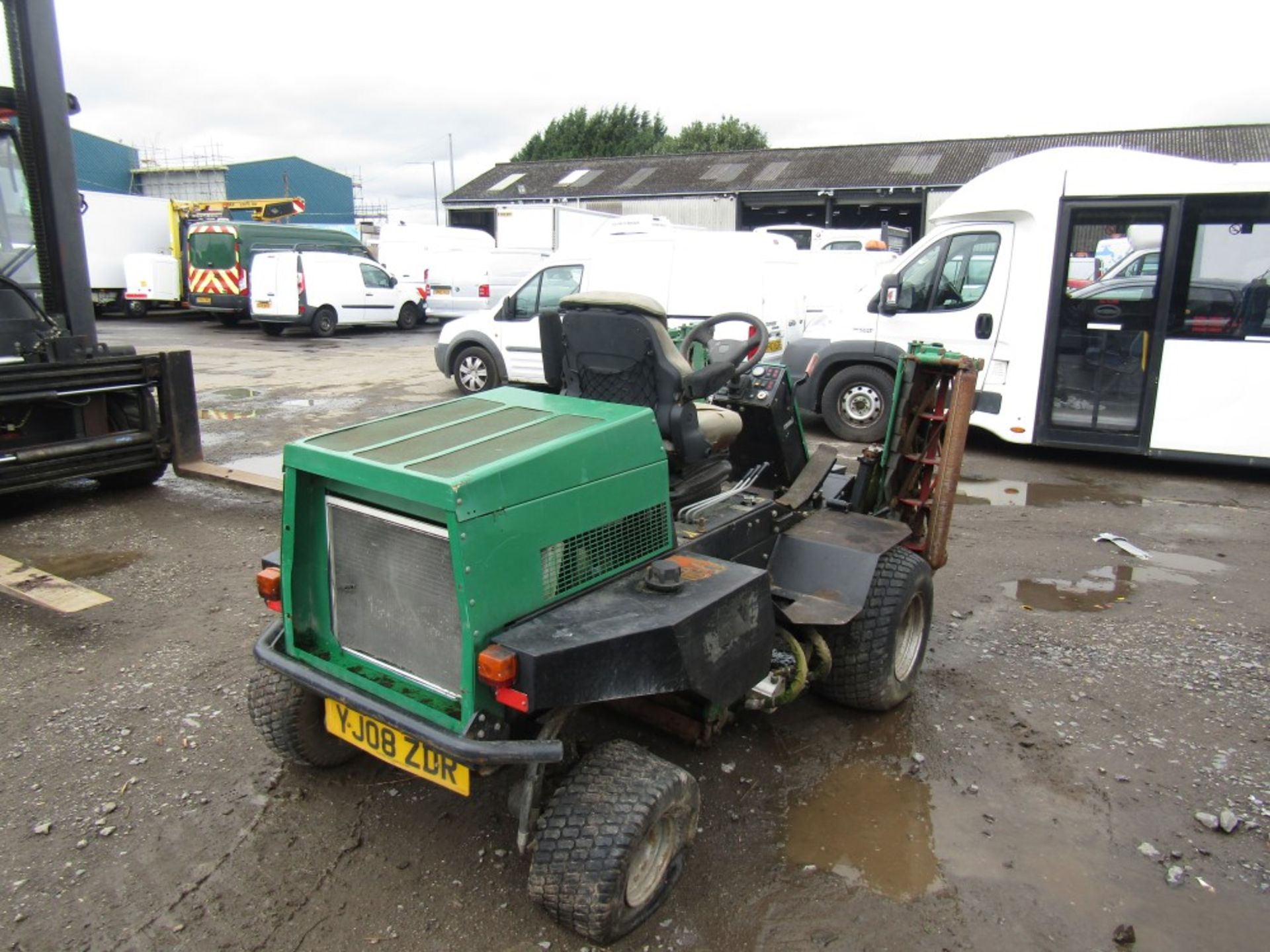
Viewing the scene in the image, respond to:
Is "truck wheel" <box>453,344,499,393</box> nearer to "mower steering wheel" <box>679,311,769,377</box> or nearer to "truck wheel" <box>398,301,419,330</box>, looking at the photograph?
"mower steering wheel" <box>679,311,769,377</box>

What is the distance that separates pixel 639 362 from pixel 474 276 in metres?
17.0

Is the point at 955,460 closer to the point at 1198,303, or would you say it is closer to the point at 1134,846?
the point at 1134,846

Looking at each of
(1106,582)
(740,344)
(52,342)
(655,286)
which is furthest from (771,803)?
(655,286)

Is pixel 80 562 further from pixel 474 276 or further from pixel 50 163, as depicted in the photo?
pixel 474 276

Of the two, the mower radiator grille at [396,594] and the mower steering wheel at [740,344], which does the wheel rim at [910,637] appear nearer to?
the mower steering wheel at [740,344]

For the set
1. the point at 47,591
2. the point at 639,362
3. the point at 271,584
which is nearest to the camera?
the point at 271,584

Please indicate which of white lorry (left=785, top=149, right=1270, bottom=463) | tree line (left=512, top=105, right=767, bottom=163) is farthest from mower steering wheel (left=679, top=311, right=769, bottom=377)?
tree line (left=512, top=105, right=767, bottom=163)

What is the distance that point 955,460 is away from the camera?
4230 millimetres

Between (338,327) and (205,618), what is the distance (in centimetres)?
1674

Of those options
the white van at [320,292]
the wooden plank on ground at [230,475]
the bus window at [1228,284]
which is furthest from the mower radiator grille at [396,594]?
the white van at [320,292]

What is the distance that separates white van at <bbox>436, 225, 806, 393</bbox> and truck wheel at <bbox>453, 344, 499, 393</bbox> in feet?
0.04

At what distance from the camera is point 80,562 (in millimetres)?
5523

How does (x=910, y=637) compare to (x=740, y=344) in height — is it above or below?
below

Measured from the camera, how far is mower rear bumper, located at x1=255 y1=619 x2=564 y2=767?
7.64 feet
